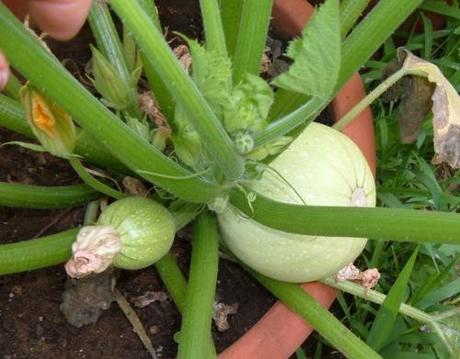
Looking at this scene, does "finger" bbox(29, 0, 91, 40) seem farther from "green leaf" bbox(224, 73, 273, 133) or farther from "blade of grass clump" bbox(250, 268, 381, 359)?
"blade of grass clump" bbox(250, 268, 381, 359)

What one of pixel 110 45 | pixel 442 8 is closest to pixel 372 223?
pixel 110 45

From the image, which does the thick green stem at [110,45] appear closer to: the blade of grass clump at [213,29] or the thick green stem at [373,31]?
the blade of grass clump at [213,29]

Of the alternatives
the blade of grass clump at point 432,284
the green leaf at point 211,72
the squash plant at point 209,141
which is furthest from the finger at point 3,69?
the blade of grass clump at point 432,284

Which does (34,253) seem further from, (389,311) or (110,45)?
(389,311)

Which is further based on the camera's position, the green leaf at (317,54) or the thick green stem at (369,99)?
the thick green stem at (369,99)

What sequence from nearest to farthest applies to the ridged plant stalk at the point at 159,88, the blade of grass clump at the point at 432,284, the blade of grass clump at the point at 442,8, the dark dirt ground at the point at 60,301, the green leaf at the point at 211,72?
the green leaf at the point at 211,72 → the ridged plant stalk at the point at 159,88 → the dark dirt ground at the point at 60,301 → the blade of grass clump at the point at 432,284 → the blade of grass clump at the point at 442,8

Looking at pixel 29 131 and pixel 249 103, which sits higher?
pixel 249 103

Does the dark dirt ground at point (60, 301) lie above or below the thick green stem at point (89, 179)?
below
